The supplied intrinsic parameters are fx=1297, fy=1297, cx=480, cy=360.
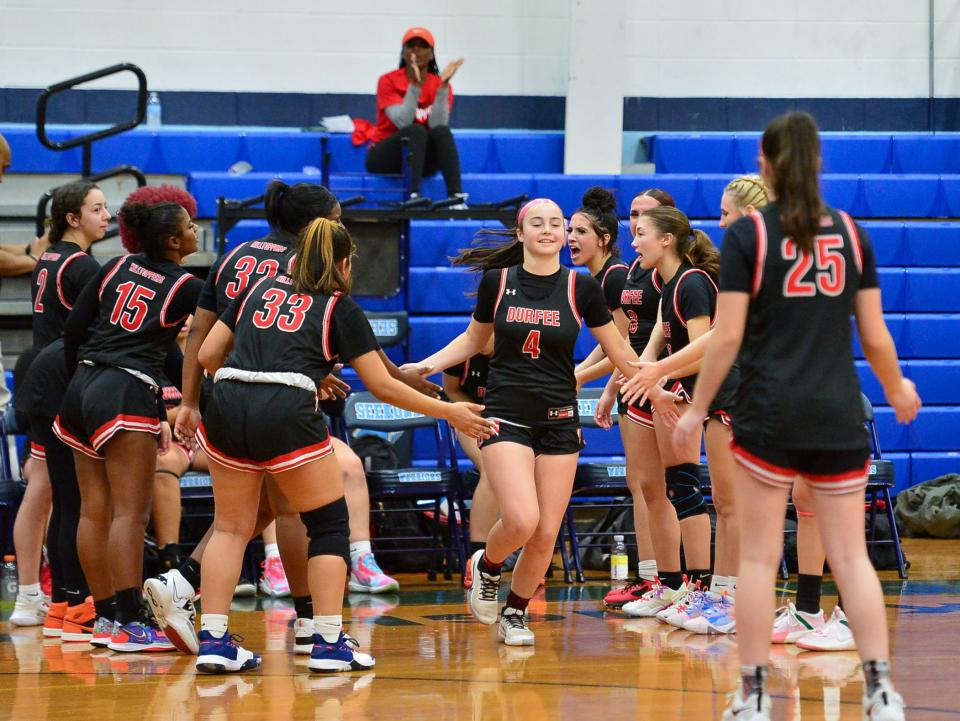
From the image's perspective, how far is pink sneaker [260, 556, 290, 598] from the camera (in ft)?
20.8

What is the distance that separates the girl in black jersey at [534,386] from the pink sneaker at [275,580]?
1.88m

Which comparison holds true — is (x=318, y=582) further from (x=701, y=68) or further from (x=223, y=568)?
(x=701, y=68)

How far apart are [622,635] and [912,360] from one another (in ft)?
15.8

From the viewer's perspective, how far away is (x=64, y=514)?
5.02 metres

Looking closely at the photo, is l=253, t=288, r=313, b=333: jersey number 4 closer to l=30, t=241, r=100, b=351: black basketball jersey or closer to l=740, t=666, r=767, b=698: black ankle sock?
l=30, t=241, r=100, b=351: black basketball jersey

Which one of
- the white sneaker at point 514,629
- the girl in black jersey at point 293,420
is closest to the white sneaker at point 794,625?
the white sneaker at point 514,629

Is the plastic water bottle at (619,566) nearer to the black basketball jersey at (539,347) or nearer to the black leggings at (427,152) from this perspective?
the black basketball jersey at (539,347)

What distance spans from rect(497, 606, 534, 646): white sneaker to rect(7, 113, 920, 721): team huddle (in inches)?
0.5

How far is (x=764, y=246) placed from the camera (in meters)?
3.15

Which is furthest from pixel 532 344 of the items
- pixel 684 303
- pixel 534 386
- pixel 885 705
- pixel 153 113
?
pixel 153 113

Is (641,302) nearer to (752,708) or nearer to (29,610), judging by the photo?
(752,708)

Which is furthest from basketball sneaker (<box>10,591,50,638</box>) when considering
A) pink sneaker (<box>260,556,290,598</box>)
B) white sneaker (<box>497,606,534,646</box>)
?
white sneaker (<box>497,606,534,646</box>)

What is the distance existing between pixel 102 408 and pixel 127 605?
28.8 inches

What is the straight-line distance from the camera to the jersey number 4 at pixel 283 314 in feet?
13.4
